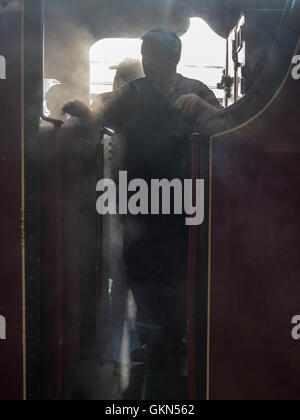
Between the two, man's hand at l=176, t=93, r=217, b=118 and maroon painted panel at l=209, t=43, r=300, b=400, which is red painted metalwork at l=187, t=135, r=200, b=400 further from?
man's hand at l=176, t=93, r=217, b=118

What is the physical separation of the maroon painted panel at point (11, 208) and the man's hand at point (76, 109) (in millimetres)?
298

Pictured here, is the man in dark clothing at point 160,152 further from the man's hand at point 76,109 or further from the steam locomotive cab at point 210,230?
the steam locomotive cab at point 210,230

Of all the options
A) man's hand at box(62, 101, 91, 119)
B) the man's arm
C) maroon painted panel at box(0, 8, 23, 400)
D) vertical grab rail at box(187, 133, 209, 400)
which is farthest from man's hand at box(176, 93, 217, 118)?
maroon painted panel at box(0, 8, 23, 400)

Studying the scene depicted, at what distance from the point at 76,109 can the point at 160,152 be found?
457mm

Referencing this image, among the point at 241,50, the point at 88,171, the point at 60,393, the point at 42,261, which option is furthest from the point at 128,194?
the point at 241,50

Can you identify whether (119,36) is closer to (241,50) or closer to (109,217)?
(241,50)

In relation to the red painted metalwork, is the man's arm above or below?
above

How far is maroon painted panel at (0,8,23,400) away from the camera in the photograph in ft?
5.07

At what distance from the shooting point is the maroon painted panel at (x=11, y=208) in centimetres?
155

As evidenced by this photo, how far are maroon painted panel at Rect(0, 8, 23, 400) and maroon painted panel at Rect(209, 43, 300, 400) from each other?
2.28 ft

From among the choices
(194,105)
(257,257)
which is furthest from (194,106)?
(257,257)

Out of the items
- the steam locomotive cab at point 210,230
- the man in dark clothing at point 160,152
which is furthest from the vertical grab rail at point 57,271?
the man in dark clothing at point 160,152
